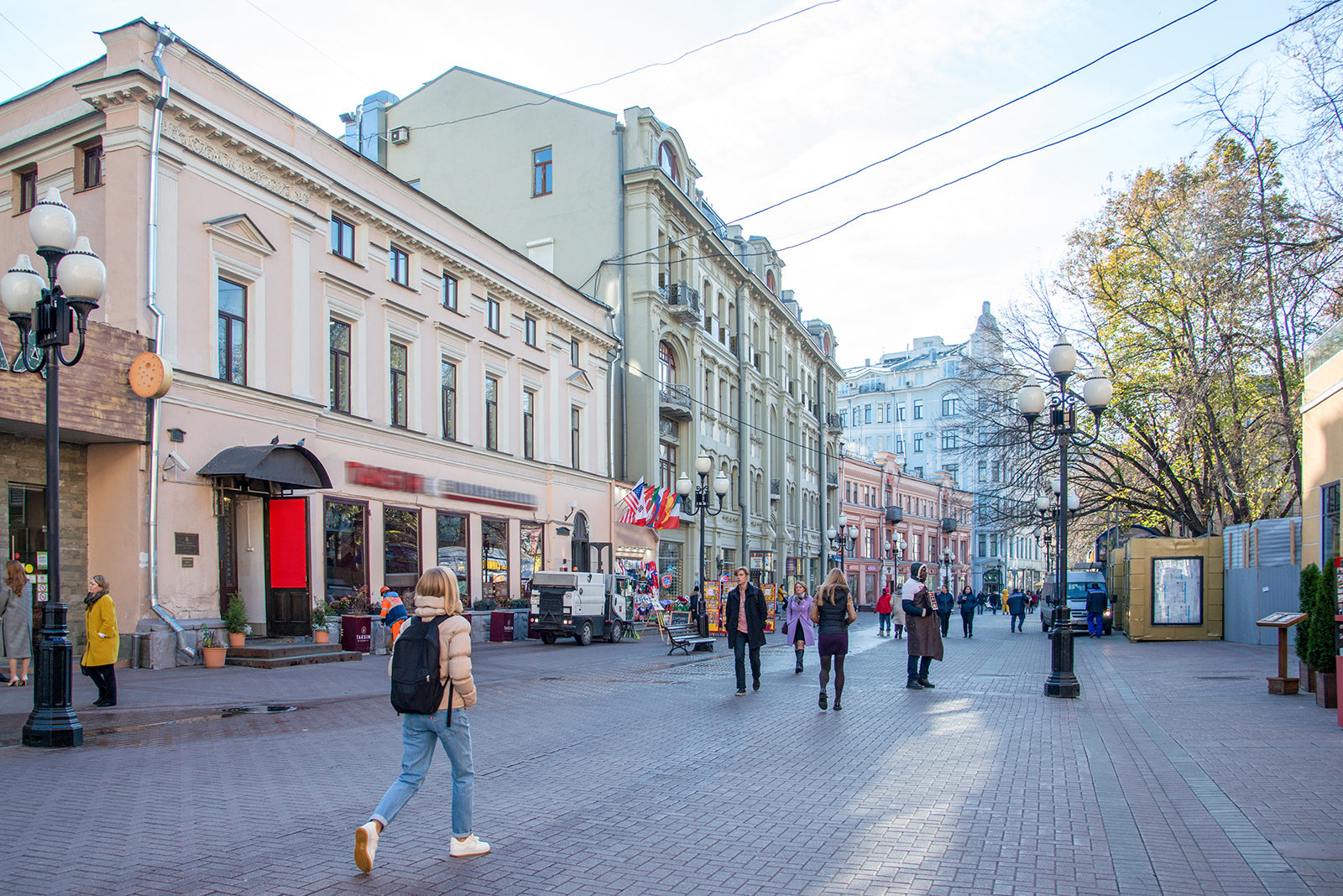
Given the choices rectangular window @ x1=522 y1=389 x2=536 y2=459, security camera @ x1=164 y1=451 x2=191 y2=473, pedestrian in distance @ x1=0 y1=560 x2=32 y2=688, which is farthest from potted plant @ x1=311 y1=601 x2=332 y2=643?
rectangular window @ x1=522 y1=389 x2=536 y2=459

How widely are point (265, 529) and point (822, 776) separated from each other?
1460cm

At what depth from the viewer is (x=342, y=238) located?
74.4 feet

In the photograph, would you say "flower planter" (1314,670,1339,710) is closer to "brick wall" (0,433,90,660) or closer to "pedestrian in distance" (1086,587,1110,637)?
"brick wall" (0,433,90,660)

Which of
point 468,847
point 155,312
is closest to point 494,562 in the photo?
point 155,312

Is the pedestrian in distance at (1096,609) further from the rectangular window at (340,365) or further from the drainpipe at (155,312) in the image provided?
the drainpipe at (155,312)

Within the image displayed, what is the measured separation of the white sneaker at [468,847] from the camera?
5688mm

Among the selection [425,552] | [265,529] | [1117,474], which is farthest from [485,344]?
[1117,474]

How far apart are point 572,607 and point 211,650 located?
991cm

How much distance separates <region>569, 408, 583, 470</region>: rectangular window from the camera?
3322 cm

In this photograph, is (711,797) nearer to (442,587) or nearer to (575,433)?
(442,587)

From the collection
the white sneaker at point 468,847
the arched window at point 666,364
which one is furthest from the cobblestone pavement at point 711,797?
the arched window at point 666,364

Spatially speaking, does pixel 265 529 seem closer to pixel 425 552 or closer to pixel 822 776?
pixel 425 552

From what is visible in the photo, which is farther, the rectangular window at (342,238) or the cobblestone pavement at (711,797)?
the rectangular window at (342,238)

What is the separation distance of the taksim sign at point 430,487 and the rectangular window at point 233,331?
12.3ft
